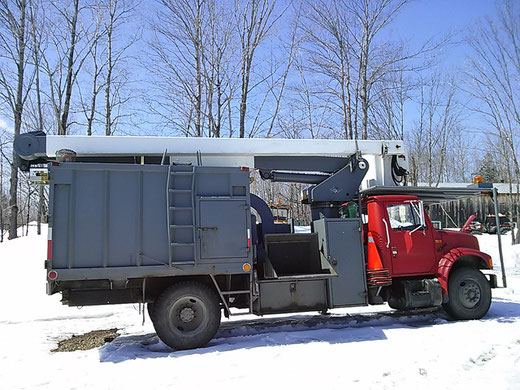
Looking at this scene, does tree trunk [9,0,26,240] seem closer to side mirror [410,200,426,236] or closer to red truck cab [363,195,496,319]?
red truck cab [363,195,496,319]

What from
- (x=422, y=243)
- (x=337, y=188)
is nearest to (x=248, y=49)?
(x=337, y=188)

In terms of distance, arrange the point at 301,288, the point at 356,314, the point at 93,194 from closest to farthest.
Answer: the point at 93,194 → the point at 301,288 → the point at 356,314

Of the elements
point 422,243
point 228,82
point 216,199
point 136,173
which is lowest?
point 422,243

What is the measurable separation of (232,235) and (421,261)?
3.98 m

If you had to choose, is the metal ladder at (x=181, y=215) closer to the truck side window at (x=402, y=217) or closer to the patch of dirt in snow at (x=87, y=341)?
the patch of dirt in snow at (x=87, y=341)

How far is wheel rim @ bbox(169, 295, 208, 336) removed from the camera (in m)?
6.57

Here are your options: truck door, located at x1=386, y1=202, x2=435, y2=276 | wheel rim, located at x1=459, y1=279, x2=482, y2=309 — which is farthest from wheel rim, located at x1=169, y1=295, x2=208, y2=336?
wheel rim, located at x1=459, y1=279, x2=482, y2=309

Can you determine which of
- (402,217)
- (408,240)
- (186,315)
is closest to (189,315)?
(186,315)

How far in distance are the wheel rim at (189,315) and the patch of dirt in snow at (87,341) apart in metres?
1.56

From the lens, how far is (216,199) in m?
6.64

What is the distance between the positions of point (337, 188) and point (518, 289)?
6.93m

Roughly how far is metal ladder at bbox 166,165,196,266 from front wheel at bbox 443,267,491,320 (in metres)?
5.25

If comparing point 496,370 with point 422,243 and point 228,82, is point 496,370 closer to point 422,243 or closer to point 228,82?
point 422,243

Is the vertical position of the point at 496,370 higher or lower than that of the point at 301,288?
lower
